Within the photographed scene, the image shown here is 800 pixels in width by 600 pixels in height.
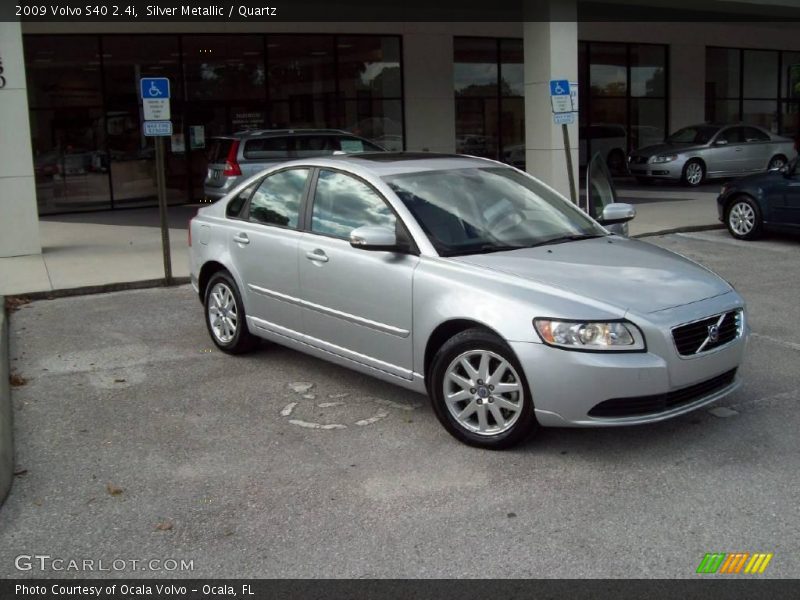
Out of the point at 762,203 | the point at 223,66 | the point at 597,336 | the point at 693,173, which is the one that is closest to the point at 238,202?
the point at 597,336

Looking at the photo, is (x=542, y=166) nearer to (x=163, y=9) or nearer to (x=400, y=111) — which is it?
(x=400, y=111)

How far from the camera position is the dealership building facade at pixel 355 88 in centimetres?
1933

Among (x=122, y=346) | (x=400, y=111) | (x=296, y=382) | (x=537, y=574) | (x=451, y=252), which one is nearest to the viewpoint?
(x=537, y=574)

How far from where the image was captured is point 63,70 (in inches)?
765

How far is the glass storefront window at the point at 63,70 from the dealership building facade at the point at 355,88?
0.08 ft

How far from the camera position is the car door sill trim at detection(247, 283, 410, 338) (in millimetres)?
5633

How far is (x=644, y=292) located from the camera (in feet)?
16.7

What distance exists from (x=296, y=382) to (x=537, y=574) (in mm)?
3199

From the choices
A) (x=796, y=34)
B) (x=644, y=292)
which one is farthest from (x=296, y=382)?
(x=796, y=34)

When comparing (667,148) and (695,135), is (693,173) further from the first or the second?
(695,135)

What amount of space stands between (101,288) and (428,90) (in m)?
14.2

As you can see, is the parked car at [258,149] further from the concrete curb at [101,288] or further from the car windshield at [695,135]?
the car windshield at [695,135]

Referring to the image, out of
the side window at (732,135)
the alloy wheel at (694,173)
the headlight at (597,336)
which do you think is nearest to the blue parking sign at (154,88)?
the headlight at (597,336)

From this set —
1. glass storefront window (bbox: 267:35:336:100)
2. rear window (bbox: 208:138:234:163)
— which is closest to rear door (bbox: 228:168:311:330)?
rear window (bbox: 208:138:234:163)
